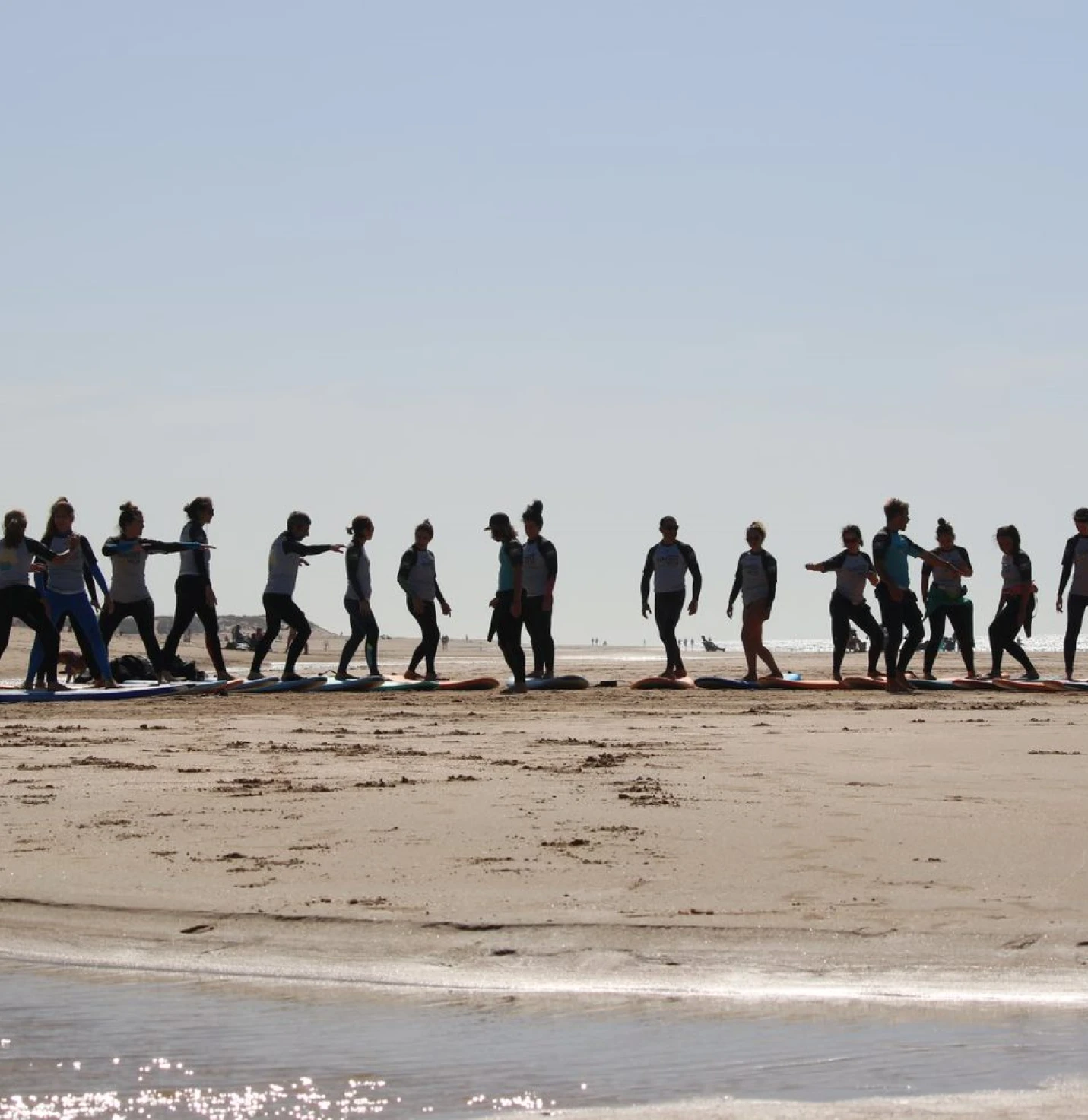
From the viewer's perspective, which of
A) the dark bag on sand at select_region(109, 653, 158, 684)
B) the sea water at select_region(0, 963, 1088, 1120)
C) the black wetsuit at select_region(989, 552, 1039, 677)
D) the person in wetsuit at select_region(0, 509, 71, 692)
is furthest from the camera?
the dark bag on sand at select_region(109, 653, 158, 684)

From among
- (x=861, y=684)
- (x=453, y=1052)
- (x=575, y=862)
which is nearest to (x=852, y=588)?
(x=861, y=684)

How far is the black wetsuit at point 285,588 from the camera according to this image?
17.1m

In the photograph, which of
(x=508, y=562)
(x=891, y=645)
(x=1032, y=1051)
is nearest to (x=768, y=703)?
(x=891, y=645)

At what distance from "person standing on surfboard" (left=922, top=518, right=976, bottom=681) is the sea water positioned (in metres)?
13.5

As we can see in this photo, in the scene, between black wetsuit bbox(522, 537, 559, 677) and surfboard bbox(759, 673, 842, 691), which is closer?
surfboard bbox(759, 673, 842, 691)

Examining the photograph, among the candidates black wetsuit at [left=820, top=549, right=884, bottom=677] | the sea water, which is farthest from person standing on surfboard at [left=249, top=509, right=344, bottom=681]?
the sea water

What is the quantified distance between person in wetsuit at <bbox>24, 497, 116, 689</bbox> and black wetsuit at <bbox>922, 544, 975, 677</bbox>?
26.2 ft

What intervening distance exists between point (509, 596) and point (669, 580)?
5.40ft

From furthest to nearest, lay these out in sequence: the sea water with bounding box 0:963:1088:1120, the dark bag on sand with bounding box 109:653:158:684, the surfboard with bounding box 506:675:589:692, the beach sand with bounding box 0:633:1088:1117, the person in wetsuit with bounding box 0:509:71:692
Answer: the dark bag on sand with bounding box 109:653:158:684
the surfboard with bounding box 506:675:589:692
the person in wetsuit with bounding box 0:509:71:692
the beach sand with bounding box 0:633:1088:1117
the sea water with bounding box 0:963:1088:1120

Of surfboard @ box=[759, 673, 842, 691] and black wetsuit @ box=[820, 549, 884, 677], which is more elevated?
black wetsuit @ box=[820, 549, 884, 677]

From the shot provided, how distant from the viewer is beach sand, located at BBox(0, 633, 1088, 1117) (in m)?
5.34

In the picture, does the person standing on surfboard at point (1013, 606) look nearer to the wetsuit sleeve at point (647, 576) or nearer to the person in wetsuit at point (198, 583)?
the wetsuit sleeve at point (647, 576)

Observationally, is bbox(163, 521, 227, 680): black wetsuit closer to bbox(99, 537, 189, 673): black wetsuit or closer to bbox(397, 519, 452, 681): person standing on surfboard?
bbox(99, 537, 189, 673): black wetsuit

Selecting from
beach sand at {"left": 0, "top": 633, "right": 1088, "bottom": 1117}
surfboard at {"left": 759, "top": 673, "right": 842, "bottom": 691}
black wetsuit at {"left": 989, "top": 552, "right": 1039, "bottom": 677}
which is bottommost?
Answer: beach sand at {"left": 0, "top": 633, "right": 1088, "bottom": 1117}
